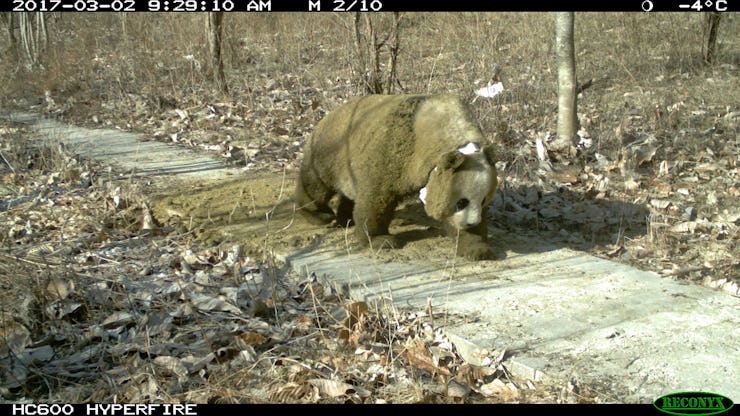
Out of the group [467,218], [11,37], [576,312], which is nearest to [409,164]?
[467,218]

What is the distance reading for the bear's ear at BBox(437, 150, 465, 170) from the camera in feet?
17.0

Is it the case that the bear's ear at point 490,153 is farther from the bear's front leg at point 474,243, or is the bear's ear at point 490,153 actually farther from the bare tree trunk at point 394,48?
the bare tree trunk at point 394,48

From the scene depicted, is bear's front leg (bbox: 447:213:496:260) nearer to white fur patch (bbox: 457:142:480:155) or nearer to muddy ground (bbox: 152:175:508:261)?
muddy ground (bbox: 152:175:508:261)

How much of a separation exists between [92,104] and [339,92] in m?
5.11

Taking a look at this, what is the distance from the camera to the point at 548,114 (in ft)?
33.0

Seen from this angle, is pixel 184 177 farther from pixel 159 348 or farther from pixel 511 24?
pixel 511 24

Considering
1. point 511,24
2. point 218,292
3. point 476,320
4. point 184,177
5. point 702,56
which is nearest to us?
point 476,320

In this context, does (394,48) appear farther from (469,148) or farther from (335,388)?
(335,388)

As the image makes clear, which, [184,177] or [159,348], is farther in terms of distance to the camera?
[184,177]

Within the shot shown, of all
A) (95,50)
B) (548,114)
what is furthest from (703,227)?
(95,50)

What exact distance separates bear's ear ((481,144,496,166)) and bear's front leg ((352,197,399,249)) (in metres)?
0.92

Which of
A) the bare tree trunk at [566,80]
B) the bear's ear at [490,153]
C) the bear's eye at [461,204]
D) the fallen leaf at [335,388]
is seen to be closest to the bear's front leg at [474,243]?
the bear's eye at [461,204]

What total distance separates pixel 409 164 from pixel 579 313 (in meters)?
1.86

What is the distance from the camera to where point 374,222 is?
5.82 m
